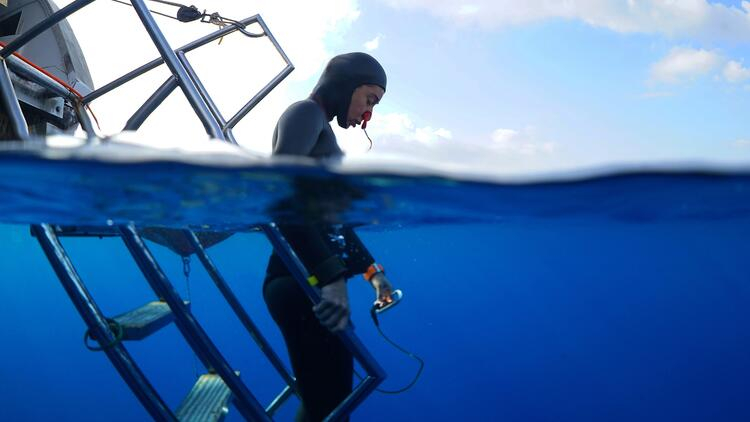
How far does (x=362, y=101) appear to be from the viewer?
301 cm

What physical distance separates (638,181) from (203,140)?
340 centimetres

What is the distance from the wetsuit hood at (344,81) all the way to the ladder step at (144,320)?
1730mm

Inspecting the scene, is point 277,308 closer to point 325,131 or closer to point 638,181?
point 325,131

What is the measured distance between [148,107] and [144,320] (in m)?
1.63

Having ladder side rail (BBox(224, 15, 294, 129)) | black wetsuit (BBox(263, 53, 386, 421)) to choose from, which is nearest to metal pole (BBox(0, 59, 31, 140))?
black wetsuit (BBox(263, 53, 386, 421))

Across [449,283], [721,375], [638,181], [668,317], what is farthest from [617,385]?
[638,181]

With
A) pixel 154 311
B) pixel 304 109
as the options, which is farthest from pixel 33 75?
pixel 304 109

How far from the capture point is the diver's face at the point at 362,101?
Answer: 2.98 metres

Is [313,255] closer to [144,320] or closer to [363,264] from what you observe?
[363,264]

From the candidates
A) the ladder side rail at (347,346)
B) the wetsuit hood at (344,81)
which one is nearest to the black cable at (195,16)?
the wetsuit hood at (344,81)

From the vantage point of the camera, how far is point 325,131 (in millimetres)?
2797

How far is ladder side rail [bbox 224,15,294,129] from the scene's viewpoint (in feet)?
13.4

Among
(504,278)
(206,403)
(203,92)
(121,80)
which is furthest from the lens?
(504,278)

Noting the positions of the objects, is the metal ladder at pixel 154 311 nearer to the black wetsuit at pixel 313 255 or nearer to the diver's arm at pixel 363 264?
the black wetsuit at pixel 313 255
